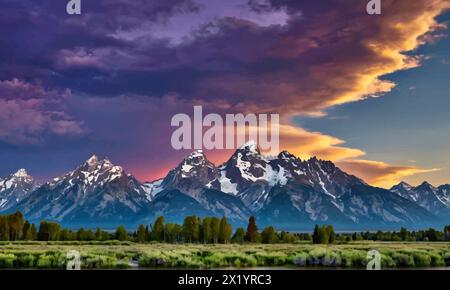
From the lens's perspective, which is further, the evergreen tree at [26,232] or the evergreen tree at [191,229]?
the evergreen tree at [26,232]

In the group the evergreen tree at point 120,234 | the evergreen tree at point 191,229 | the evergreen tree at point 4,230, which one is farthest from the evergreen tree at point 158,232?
the evergreen tree at point 4,230

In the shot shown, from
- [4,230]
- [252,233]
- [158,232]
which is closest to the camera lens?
[252,233]

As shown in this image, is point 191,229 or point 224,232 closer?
point 191,229

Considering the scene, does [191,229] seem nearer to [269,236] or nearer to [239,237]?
[239,237]

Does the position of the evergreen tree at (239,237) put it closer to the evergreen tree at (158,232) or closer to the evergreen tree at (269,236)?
the evergreen tree at (269,236)

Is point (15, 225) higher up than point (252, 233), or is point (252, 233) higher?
point (15, 225)

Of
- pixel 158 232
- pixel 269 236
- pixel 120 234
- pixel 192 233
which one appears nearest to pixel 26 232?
pixel 120 234

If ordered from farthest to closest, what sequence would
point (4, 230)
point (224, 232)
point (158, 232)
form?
point (158, 232), point (4, 230), point (224, 232)

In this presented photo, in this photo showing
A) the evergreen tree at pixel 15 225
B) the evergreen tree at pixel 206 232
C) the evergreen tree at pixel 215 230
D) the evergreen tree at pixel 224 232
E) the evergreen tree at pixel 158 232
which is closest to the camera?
the evergreen tree at pixel 206 232

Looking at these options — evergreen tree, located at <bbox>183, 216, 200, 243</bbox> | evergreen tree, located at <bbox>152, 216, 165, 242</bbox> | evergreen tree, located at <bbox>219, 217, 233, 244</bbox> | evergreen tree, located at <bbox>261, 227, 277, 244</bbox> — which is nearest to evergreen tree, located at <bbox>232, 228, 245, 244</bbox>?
evergreen tree, located at <bbox>219, 217, 233, 244</bbox>

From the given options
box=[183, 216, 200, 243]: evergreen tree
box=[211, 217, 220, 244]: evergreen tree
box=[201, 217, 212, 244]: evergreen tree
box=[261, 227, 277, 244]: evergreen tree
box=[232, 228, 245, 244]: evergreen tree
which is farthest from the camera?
box=[261, 227, 277, 244]: evergreen tree

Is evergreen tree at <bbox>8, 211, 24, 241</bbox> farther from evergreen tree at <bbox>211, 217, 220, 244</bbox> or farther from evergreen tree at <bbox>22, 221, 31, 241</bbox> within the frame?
evergreen tree at <bbox>211, 217, 220, 244</bbox>

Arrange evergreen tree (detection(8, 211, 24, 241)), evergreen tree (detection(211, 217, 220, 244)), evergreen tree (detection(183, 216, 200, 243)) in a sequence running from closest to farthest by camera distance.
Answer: evergreen tree (detection(183, 216, 200, 243)), evergreen tree (detection(211, 217, 220, 244)), evergreen tree (detection(8, 211, 24, 241))
